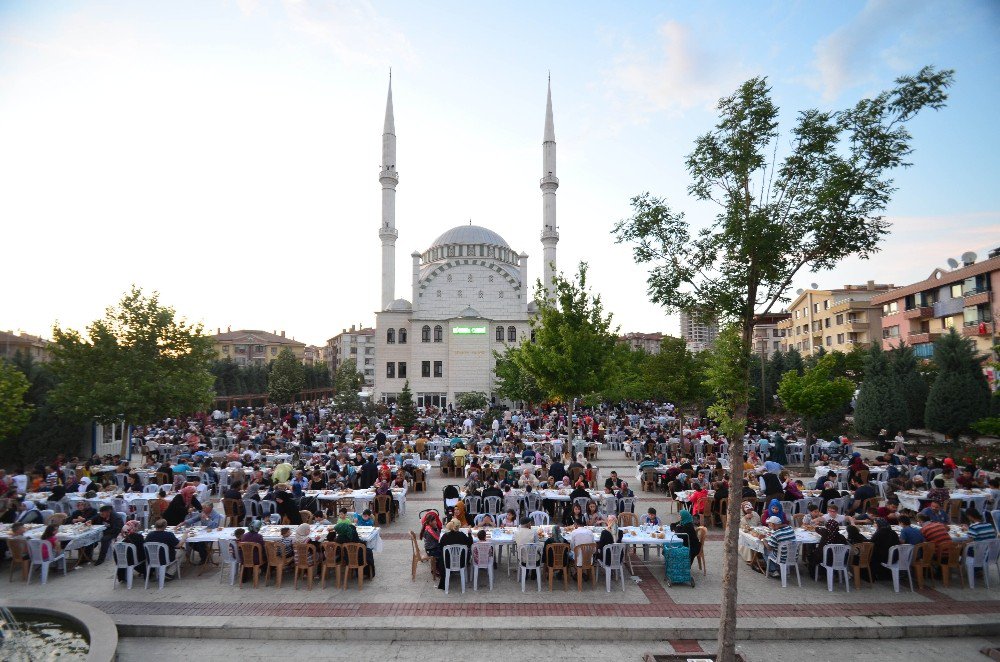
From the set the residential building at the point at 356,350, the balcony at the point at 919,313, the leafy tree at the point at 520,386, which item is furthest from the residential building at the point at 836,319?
the residential building at the point at 356,350

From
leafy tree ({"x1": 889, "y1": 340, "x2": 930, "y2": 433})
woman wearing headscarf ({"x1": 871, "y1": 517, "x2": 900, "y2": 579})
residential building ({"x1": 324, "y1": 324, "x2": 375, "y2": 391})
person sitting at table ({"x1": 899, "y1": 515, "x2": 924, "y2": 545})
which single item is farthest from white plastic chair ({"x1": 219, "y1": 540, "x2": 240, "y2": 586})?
residential building ({"x1": 324, "y1": 324, "x2": 375, "y2": 391})

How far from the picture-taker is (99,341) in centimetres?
2028

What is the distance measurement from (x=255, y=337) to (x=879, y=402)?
96520 millimetres

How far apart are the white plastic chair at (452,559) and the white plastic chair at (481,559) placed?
0.21 metres

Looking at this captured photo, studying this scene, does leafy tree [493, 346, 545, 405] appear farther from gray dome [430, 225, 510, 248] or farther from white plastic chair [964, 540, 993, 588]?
white plastic chair [964, 540, 993, 588]

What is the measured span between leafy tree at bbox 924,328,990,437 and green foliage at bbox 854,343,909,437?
99cm

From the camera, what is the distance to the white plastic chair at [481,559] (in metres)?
8.99

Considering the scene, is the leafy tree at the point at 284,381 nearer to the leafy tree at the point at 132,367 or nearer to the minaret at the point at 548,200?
the leafy tree at the point at 132,367

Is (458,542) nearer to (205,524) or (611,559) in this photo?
(611,559)

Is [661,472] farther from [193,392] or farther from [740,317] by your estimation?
[193,392]

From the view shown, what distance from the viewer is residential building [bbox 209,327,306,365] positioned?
314ft

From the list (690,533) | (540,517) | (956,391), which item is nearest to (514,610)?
(540,517)

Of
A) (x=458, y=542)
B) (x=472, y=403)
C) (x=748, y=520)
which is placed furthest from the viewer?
(x=472, y=403)

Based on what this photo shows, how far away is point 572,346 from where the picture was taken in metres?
17.9
